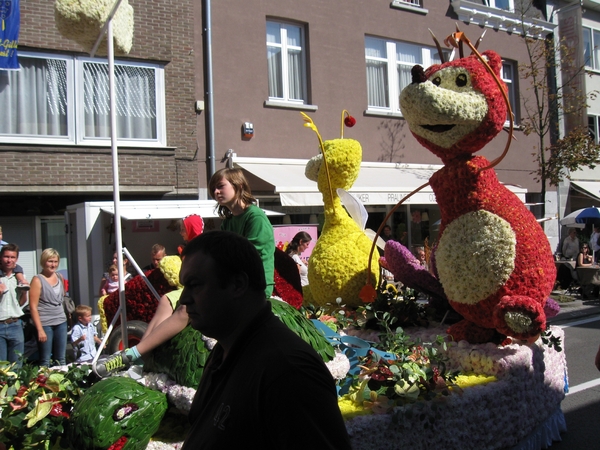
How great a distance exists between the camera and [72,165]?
1030 centimetres

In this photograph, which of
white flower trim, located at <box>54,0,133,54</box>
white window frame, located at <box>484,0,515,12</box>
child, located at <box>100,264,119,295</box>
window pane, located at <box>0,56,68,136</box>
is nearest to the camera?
white flower trim, located at <box>54,0,133,54</box>

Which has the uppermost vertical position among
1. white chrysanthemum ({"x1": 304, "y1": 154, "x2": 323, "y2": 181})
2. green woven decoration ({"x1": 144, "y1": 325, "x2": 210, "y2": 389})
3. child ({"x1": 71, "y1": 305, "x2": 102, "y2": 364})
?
white chrysanthemum ({"x1": 304, "y1": 154, "x2": 323, "y2": 181})

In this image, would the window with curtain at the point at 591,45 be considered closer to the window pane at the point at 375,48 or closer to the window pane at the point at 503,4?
the window pane at the point at 503,4

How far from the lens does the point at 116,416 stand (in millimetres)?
2590

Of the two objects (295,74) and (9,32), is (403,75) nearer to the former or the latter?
(295,74)

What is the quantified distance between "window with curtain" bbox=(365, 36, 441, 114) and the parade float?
9918 millimetres

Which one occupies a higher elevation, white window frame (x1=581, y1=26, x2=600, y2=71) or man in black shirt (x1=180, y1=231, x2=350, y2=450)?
white window frame (x1=581, y1=26, x2=600, y2=71)

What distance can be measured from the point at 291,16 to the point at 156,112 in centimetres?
393

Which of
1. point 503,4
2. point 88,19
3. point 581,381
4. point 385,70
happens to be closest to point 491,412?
point 581,381

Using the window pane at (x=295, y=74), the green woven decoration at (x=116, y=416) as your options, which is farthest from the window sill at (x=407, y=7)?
the green woven decoration at (x=116, y=416)

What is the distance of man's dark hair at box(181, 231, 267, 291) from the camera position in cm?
160

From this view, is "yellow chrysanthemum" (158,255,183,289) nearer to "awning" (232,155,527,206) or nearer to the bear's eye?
the bear's eye

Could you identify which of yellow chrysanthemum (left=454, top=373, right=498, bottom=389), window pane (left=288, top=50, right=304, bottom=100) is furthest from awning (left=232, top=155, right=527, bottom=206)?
yellow chrysanthemum (left=454, top=373, right=498, bottom=389)

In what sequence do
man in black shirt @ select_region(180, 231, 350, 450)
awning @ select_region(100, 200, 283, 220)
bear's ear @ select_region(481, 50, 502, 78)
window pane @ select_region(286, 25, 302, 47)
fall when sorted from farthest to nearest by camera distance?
window pane @ select_region(286, 25, 302, 47), awning @ select_region(100, 200, 283, 220), bear's ear @ select_region(481, 50, 502, 78), man in black shirt @ select_region(180, 231, 350, 450)
